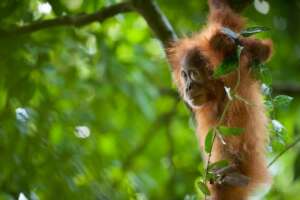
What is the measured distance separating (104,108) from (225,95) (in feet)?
7.22

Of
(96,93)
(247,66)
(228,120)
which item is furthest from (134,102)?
(247,66)

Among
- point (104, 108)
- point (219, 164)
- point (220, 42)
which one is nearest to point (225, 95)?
point (220, 42)

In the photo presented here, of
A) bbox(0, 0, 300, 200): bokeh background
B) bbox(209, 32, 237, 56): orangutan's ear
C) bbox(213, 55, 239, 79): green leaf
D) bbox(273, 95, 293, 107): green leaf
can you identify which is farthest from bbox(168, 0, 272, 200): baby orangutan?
bbox(213, 55, 239, 79): green leaf

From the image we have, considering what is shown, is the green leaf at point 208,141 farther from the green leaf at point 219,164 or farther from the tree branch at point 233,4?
the tree branch at point 233,4

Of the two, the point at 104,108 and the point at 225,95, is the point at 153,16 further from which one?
the point at 104,108

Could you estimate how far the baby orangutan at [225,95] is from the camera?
3896mm

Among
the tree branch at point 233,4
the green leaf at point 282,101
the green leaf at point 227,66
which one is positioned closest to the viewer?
the green leaf at point 227,66

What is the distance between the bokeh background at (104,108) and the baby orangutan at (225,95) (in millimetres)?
128

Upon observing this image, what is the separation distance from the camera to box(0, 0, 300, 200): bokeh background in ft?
9.48

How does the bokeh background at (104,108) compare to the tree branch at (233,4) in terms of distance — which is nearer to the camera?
the bokeh background at (104,108)

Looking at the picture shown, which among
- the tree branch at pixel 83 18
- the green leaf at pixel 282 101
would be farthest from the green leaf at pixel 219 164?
the tree branch at pixel 83 18

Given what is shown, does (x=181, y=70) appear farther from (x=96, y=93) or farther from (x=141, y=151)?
(x=141, y=151)

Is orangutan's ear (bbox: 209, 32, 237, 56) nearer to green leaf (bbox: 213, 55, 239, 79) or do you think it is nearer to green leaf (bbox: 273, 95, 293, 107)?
green leaf (bbox: 273, 95, 293, 107)

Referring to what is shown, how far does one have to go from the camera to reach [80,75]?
20.4 ft
